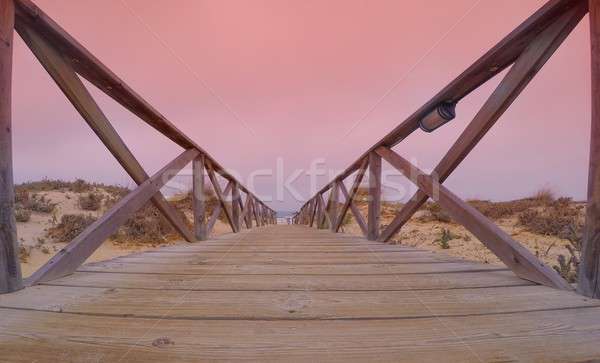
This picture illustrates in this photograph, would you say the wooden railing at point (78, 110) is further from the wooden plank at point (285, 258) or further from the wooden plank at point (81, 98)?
the wooden plank at point (285, 258)

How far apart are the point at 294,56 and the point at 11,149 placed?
312 inches

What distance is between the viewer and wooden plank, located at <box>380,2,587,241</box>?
3.96 feet

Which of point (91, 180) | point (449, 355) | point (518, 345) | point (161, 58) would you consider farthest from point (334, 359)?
point (91, 180)

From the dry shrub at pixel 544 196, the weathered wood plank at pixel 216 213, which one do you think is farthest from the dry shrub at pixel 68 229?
the dry shrub at pixel 544 196

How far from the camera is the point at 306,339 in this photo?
78 cm

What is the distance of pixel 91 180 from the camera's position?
10.8 meters

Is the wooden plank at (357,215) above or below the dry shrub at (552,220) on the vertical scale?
above

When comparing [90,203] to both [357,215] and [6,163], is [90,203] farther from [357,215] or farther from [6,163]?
[6,163]

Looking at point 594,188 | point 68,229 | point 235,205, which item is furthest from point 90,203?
point 594,188

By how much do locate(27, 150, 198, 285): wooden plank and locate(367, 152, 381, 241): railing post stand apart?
226 cm

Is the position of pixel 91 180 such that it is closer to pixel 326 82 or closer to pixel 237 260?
pixel 326 82

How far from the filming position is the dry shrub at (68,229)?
5.23 m

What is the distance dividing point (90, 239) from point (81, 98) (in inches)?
27.8

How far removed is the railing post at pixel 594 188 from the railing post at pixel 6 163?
2.16 meters
